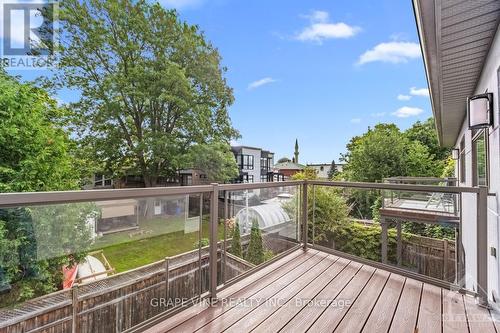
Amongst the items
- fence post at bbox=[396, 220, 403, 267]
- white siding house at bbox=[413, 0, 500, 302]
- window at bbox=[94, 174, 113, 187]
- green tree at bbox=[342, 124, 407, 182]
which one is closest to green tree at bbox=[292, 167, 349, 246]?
fence post at bbox=[396, 220, 403, 267]

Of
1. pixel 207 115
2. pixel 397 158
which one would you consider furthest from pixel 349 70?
pixel 207 115

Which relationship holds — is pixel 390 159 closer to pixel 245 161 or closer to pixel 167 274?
pixel 245 161

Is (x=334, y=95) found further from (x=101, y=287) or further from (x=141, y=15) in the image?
(x=101, y=287)

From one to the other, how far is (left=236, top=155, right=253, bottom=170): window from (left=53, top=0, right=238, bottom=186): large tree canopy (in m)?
9.74

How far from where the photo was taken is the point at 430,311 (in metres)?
2.08

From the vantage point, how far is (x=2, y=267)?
4.12 ft

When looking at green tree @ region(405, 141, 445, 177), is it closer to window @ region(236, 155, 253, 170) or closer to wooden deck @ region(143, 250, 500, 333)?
window @ region(236, 155, 253, 170)

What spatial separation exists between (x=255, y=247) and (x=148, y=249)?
1.35 m

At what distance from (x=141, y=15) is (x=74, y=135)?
6992mm

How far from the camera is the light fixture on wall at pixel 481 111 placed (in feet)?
8.34

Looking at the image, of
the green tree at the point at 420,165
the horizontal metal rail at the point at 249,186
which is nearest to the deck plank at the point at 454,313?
the horizontal metal rail at the point at 249,186

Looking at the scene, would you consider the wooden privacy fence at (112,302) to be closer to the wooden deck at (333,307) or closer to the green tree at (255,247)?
the wooden deck at (333,307)

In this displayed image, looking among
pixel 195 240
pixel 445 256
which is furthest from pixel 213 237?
pixel 445 256

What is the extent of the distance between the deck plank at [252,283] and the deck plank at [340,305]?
650mm
